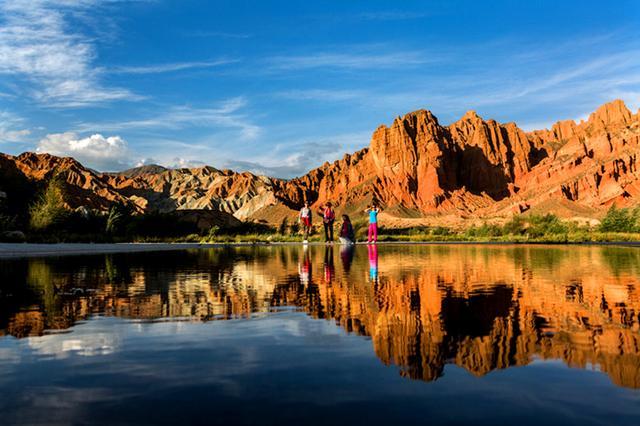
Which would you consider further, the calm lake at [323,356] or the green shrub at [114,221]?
the green shrub at [114,221]

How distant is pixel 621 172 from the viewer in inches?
5172

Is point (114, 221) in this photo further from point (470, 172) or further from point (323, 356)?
point (470, 172)

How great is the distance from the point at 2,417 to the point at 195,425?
148 centimetres

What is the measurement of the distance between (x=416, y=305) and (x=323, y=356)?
372 centimetres

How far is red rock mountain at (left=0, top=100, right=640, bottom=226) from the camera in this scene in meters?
133

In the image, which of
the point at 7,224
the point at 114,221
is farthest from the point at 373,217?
the point at 7,224

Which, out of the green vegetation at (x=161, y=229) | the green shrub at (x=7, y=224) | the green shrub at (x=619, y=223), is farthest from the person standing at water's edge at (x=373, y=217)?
the green shrub at (x=619, y=223)

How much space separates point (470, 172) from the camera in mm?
174750

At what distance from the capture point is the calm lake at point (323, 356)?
425cm

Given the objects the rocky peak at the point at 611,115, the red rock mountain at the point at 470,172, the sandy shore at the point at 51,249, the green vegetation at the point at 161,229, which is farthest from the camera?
the rocky peak at the point at 611,115

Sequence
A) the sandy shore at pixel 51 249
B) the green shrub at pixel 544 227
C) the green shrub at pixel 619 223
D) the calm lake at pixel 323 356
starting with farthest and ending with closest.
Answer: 1. the green shrub at pixel 619 223
2. the green shrub at pixel 544 227
3. the sandy shore at pixel 51 249
4. the calm lake at pixel 323 356

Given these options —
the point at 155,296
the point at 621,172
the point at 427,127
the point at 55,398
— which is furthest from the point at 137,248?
the point at 427,127

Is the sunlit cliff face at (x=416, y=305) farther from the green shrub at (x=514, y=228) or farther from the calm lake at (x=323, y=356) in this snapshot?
the green shrub at (x=514, y=228)

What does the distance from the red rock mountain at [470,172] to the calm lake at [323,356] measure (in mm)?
121178
